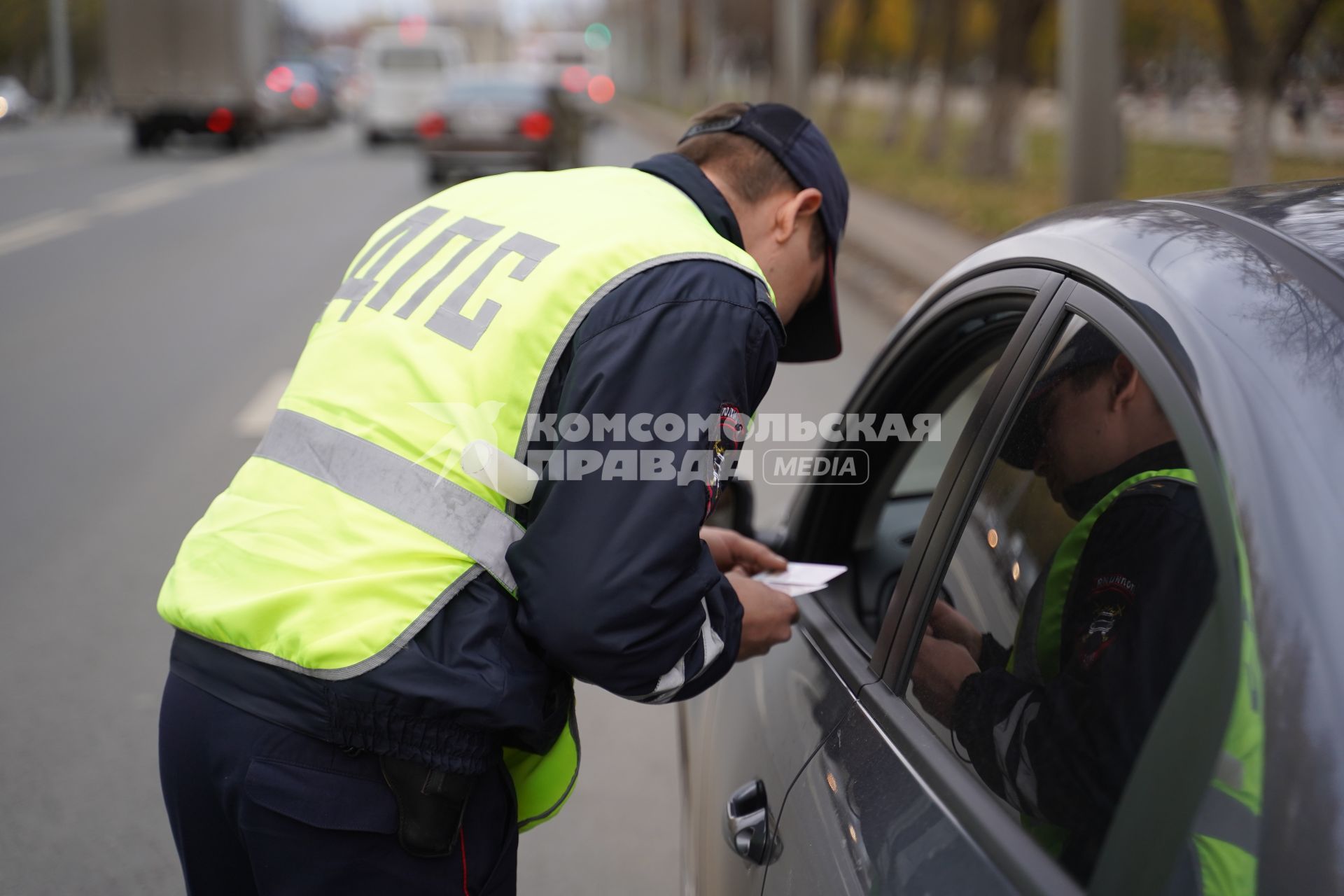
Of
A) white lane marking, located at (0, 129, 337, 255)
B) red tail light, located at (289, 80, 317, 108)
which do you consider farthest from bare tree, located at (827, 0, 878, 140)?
red tail light, located at (289, 80, 317, 108)

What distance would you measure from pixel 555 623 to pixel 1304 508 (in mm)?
826

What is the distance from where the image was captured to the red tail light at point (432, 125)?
1888 centimetres

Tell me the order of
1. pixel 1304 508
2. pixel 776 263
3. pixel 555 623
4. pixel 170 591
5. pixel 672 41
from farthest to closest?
pixel 672 41, pixel 776 263, pixel 170 591, pixel 555 623, pixel 1304 508

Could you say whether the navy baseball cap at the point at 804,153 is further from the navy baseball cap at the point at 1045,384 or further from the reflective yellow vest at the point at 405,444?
the navy baseball cap at the point at 1045,384

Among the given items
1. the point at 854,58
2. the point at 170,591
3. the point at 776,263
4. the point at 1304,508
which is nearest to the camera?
the point at 1304,508

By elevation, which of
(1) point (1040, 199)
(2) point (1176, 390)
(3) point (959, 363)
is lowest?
(1) point (1040, 199)

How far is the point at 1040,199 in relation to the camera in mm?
14703

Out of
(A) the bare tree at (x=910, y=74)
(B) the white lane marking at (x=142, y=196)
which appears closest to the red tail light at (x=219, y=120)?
(B) the white lane marking at (x=142, y=196)

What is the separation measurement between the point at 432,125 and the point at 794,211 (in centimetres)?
1791

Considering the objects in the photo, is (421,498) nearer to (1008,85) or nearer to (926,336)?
(926,336)

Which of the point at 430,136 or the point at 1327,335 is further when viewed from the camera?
the point at 430,136

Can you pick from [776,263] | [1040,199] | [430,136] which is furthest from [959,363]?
[430,136]

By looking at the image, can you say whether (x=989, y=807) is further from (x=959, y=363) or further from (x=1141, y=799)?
(x=959, y=363)

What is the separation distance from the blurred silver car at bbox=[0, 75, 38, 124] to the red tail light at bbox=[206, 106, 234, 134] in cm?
1594
